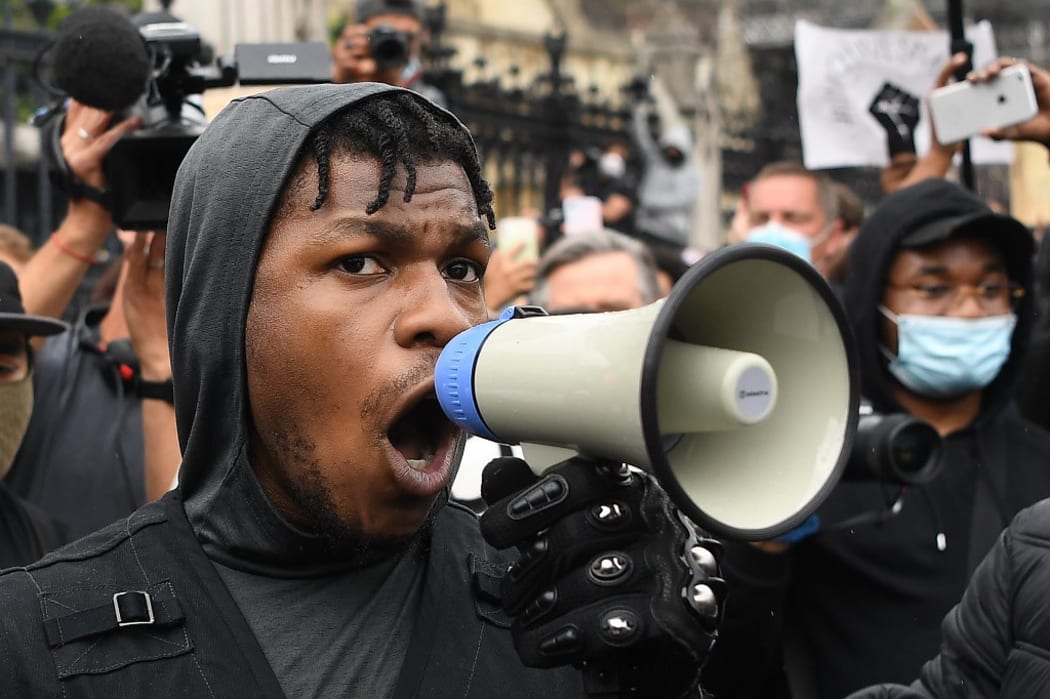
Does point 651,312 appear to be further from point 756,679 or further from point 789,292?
point 756,679

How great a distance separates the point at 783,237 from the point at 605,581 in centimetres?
417

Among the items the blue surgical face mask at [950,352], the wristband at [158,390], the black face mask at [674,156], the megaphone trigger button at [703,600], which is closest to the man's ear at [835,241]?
the blue surgical face mask at [950,352]

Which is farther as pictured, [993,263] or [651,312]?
[993,263]

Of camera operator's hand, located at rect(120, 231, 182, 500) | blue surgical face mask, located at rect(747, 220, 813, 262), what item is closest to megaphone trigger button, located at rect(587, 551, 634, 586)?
camera operator's hand, located at rect(120, 231, 182, 500)

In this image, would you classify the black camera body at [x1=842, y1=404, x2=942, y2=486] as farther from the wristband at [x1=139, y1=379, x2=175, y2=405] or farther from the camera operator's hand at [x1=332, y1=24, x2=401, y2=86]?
the camera operator's hand at [x1=332, y1=24, x2=401, y2=86]

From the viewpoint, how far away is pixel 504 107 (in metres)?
9.40

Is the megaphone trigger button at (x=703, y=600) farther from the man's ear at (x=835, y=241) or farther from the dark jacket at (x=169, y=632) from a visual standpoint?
the man's ear at (x=835, y=241)

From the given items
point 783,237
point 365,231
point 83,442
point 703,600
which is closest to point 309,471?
point 365,231

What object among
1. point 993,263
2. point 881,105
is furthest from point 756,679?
point 881,105

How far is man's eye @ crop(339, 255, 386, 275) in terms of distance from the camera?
2000 millimetres

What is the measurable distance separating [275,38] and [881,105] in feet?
9.16

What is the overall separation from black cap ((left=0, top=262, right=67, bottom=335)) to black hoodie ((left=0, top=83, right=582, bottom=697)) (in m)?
1.52

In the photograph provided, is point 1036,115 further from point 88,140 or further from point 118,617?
point 118,617

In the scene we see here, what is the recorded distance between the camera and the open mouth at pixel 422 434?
78.7 inches
